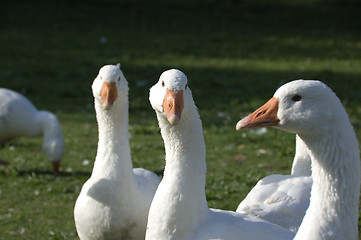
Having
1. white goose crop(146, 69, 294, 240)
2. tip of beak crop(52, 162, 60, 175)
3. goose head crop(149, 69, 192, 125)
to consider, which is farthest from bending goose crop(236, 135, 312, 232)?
tip of beak crop(52, 162, 60, 175)

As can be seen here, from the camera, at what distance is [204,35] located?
1596 cm

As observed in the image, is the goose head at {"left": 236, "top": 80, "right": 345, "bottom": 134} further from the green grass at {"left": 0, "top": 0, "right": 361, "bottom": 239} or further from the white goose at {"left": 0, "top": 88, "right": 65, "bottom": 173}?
the white goose at {"left": 0, "top": 88, "right": 65, "bottom": 173}

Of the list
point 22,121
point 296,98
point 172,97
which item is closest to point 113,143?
point 172,97

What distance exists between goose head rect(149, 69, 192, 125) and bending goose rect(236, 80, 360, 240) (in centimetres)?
74

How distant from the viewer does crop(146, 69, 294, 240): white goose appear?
3.56 metres

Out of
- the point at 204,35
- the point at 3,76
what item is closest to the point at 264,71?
the point at 204,35

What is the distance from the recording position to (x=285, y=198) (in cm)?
434

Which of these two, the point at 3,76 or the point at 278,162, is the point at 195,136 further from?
the point at 3,76

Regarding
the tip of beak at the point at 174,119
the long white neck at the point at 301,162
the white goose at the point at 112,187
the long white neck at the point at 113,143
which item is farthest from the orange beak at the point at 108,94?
the long white neck at the point at 301,162

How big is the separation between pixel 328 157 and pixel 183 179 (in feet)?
3.42

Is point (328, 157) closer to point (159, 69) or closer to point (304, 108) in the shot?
point (304, 108)

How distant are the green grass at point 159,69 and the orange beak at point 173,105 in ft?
7.66

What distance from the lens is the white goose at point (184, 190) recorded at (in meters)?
3.56

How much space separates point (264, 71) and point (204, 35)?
13.2ft
